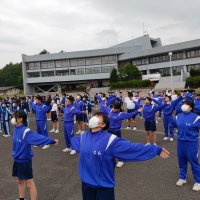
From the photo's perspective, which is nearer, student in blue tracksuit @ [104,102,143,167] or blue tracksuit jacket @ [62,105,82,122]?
student in blue tracksuit @ [104,102,143,167]

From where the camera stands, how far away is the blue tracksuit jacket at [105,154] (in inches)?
143

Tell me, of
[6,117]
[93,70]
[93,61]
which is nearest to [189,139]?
[6,117]

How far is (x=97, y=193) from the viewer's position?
3713 millimetres

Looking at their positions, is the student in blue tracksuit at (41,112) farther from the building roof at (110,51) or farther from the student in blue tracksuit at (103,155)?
the building roof at (110,51)

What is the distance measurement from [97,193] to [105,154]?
0.54 metres

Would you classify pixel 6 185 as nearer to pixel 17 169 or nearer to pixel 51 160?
pixel 17 169

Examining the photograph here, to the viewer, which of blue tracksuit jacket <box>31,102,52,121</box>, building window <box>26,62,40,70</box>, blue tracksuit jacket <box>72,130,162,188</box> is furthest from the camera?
building window <box>26,62,40,70</box>

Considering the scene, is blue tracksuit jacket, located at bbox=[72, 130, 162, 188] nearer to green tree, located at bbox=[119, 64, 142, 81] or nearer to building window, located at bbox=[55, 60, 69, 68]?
green tree, located at bbox=[119, 64, 142, 81]

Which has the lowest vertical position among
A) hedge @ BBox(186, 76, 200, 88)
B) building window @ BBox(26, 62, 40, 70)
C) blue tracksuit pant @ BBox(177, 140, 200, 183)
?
blue tracksuit pant @ BBox(177, 140, 200, 183)

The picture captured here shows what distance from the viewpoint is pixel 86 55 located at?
70875 millimetres

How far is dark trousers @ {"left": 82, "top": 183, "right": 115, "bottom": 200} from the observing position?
3684 millimetres

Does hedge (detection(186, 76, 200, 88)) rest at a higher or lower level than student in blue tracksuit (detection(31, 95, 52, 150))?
higher

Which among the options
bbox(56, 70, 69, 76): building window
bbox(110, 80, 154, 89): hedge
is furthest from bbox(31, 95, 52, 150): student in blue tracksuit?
bbox(56, 70, 69, 76): building window

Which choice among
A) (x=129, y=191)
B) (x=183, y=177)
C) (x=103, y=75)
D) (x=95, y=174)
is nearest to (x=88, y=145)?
(x=95, y=174)
